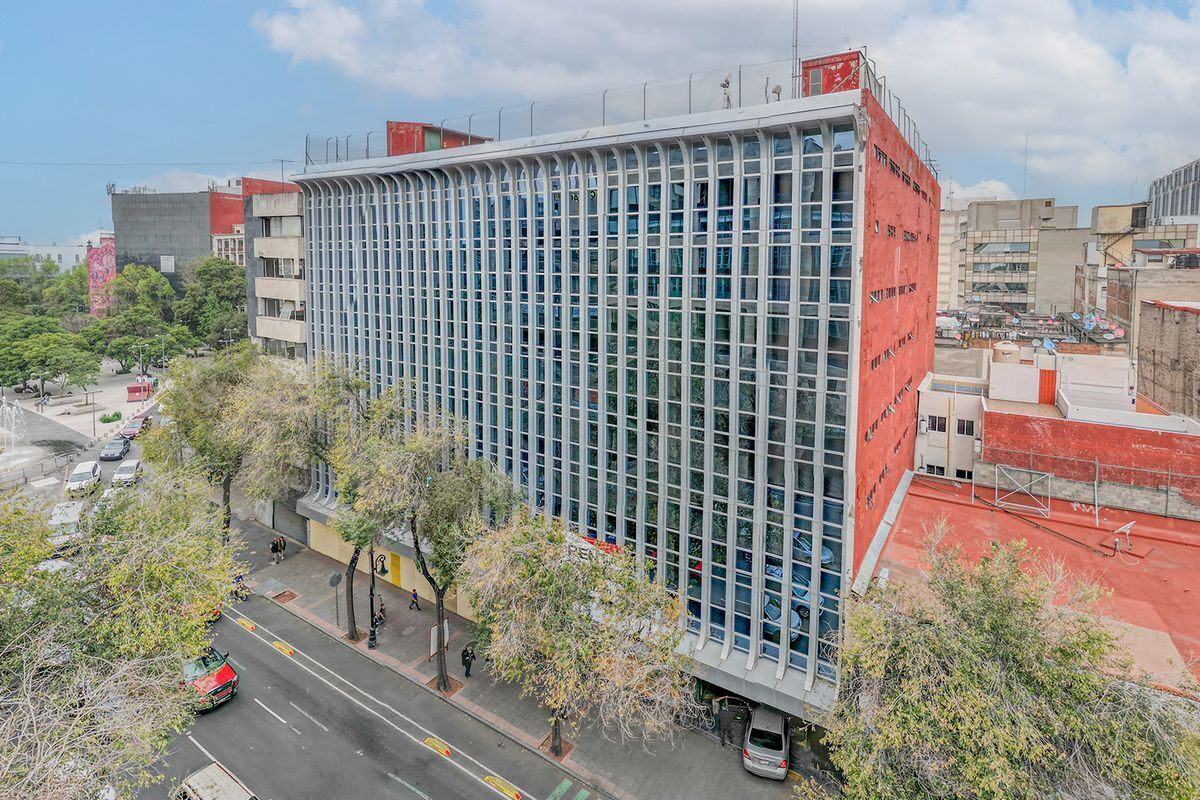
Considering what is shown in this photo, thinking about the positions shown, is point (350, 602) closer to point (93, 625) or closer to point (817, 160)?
point (93, 625)

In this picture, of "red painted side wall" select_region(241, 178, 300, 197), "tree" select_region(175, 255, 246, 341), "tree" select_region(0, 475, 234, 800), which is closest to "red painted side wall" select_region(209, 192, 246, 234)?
"tree" select_region(175, 255, 246, 341)

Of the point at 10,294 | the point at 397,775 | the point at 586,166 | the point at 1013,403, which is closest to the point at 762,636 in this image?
the point at 397,775

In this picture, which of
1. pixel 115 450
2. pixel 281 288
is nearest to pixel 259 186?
pixel 281 288

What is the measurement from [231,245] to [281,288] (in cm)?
8863

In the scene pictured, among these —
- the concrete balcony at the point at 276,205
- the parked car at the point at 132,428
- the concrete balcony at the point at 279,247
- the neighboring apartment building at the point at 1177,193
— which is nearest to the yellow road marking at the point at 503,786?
the concrete balcony at the point at 279,247

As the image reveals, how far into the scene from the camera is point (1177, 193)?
461ft

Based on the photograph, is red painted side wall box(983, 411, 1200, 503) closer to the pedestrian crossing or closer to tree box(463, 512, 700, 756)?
tree box(463, 512, 700, 756)

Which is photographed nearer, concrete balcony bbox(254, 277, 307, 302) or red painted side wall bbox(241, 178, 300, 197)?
concrete balcony bbox(254, 277, 307, 302)

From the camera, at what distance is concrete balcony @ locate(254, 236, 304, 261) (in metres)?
42.0

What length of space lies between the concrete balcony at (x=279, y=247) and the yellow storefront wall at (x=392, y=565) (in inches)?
635

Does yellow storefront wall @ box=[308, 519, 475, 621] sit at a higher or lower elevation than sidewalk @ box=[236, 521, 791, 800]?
higher

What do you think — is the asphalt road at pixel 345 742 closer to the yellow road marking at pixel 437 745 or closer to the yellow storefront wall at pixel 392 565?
the yellow road marking at pixel 437 745

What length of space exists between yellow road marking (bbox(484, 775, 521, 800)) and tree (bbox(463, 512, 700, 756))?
3.20 m

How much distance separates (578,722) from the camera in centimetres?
2630
